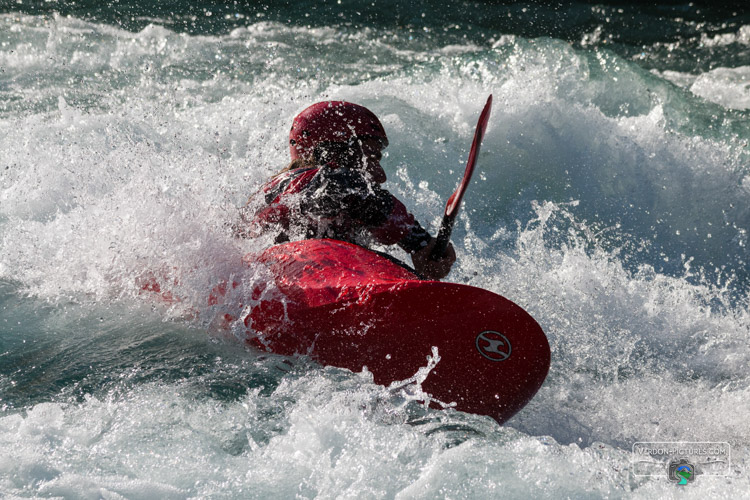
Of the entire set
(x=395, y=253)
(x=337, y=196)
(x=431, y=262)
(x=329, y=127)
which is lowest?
(x=395, y=253)

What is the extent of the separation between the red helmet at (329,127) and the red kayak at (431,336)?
739 mm

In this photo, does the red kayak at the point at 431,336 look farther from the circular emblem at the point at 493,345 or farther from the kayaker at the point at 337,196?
the kayaker at the point at 337,196

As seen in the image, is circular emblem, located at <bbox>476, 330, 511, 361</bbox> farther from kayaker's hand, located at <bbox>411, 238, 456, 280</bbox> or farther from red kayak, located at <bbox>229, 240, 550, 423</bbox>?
kayaker's hand, located at <bbox>411, 238, 456, 280</bbox>

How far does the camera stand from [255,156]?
15.9ft

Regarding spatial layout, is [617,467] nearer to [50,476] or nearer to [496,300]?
[496,300]

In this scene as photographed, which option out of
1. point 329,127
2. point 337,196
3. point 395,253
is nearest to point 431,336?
point 337,196

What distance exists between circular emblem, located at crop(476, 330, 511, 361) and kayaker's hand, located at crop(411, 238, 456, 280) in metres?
0.74

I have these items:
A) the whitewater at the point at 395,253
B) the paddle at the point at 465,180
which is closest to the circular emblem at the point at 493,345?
the whitewater at the point at 395,253

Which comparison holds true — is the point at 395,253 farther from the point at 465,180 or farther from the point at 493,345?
the point at 493,345

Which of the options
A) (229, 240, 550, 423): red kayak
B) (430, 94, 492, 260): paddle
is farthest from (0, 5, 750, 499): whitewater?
(430, 94, 492, 260): paddle

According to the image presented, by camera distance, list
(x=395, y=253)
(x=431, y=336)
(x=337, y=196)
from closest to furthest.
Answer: (x=431, y=336) → (x=337, y=196) → (x=395, y=253)

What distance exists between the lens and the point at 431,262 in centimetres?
288

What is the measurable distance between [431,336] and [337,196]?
74 centimetres

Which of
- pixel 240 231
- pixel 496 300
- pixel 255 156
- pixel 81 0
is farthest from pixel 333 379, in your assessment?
pixel 81 0
